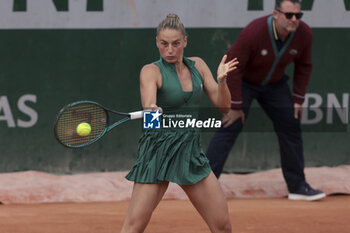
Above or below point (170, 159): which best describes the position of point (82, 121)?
above

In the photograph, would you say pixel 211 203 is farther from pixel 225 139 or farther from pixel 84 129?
pixel 225 139

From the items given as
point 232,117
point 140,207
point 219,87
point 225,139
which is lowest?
point 225,139

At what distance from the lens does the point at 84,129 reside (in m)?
4.45

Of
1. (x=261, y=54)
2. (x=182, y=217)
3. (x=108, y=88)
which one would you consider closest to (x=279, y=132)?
(x=261, y=54)

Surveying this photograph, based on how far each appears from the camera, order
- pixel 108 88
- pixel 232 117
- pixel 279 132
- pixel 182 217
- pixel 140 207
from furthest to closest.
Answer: pixel 108 88
pixel 279 132
pixel 232 117
pixel 182 217
pixel 140 207

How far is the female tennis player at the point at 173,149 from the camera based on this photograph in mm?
4258

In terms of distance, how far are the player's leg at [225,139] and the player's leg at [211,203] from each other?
2.89 meters

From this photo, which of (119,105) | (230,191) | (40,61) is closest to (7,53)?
(40,61)

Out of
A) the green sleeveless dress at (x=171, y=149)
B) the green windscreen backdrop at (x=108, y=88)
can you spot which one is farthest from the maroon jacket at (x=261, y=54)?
the green sleeveless dress at (x=171, y=149)

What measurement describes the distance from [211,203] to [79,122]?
2.97ft

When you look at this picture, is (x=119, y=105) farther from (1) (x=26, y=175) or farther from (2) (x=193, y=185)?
(2) (x=193, y=185)

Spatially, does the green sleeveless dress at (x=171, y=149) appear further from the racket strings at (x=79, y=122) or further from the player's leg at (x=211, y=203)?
the racket strings at (x=79, y=122)

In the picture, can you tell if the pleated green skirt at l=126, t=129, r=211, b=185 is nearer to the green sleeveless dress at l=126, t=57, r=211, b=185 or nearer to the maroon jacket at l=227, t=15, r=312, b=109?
the green sleeveless dress at l=126, t=57, r=211, b=185

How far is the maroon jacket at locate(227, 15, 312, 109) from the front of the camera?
697 centimetres
